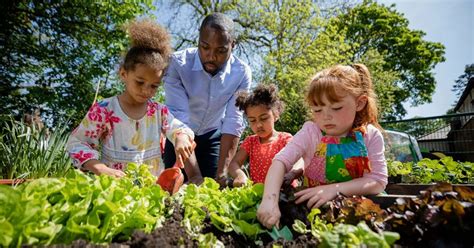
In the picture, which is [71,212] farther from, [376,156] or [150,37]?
[150,37]

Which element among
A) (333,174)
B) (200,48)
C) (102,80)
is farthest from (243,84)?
(102,80)

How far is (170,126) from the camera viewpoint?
7.69 ft

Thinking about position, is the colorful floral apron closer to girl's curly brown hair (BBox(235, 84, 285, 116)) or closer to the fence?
girl's curly brown hair (BBox(235, 84, 285, 116))

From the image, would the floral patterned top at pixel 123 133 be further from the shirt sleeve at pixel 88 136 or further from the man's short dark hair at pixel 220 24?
the man's short dark hair at pixel 220 24

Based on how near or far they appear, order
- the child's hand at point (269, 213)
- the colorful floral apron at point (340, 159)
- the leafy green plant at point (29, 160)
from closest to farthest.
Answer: the child's hand at point (269, 213) → the colorful floral apron at point (340, 159) → the leafy green plant at point (29, 160)

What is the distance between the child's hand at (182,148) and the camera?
6.13 ft

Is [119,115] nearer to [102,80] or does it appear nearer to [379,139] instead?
[379,139]

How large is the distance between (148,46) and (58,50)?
8986 mm

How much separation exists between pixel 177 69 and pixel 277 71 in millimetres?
9470

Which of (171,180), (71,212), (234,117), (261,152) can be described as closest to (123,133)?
(171,180)

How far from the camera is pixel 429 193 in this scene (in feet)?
3.61

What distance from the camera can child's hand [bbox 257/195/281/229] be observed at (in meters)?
1.18

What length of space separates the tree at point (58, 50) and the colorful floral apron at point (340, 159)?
8596 mm

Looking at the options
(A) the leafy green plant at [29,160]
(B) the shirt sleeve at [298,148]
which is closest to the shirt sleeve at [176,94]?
(B) the shirt sleeve at [298,148]
